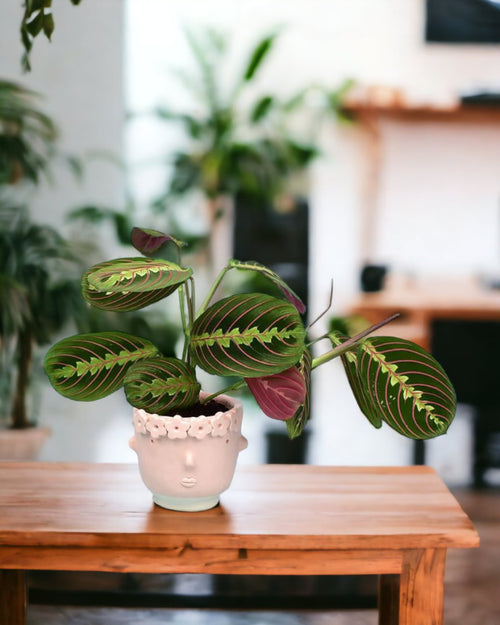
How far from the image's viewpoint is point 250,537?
3.86 ft

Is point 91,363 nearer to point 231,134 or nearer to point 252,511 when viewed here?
point 252,511

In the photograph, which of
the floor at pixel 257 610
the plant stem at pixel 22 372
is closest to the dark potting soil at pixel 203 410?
the floor at pixel 257 610

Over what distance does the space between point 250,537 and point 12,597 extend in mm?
548

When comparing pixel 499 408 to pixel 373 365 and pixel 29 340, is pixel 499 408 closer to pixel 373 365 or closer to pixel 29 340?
pixel 29 340

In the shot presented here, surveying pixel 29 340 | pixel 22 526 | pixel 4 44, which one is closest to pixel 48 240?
pixel 29 340

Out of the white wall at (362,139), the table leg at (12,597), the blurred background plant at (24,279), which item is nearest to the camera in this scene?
the table leg at (12,597)

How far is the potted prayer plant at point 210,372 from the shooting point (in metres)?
1.14

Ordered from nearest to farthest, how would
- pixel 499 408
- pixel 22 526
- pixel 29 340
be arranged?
pixel 22 526 → pixel 29 340 → pixel 499 408

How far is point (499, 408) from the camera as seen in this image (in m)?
3.01

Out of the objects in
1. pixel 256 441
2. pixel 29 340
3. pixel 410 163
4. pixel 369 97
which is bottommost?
pixel 256 441

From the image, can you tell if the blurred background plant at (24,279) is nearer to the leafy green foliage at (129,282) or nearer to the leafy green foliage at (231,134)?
the leafy green foliage at (231,134)

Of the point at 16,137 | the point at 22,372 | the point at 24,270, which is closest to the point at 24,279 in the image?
the point at 24,270

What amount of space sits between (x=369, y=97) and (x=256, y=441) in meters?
1.57

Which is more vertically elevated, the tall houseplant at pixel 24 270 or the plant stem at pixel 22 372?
the tall houseplant at pixel 24 270
